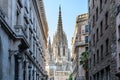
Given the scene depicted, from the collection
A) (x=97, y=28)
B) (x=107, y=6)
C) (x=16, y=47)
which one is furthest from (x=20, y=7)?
(x=97, y=28)

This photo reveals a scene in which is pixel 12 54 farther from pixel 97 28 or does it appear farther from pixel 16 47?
pixel 97 28

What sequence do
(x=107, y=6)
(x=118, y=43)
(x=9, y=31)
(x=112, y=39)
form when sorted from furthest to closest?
(x=107, y=6) → (x=112, y=39) → (x=118, y=43) → (x=9, y=31)

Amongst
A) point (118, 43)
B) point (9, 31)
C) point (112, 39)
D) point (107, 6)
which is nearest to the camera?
point (9, 31)

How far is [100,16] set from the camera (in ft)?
146

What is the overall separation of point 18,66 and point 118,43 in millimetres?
9305

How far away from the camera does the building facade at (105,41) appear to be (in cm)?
3425

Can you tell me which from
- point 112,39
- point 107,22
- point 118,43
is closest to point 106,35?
point 107,22

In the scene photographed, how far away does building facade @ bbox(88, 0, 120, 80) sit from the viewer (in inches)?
1348

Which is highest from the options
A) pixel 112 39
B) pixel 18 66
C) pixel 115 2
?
pixel 115 2

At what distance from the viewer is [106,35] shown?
39.4 metres

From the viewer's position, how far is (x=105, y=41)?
40.0 meters

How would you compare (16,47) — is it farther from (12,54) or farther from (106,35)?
(106,35)

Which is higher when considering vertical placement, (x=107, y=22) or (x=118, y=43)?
(x=107, y=22)

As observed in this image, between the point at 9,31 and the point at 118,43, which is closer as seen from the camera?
the point at 9,31
